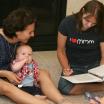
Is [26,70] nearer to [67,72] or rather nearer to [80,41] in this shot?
[67,72]

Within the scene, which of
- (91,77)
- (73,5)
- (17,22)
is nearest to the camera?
(17,22)

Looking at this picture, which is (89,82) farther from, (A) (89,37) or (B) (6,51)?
(B) (6,51)

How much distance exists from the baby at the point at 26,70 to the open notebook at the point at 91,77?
249mm

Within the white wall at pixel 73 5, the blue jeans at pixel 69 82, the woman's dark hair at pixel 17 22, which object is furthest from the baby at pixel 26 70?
the white wall at pixel 73 5

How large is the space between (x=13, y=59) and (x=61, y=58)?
1.35 ft

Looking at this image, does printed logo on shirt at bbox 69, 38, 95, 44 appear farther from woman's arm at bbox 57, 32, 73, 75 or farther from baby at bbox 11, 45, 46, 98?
baby at bbox 11, 45, 46, 98

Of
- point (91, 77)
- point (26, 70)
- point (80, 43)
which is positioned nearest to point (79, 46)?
point (80, 43)

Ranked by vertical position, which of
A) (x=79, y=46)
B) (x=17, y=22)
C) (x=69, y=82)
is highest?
(x=17, y=22)

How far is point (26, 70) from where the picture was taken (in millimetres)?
2158

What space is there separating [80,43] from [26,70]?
0.47 m

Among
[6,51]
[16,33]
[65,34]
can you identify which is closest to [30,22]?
[16,33]

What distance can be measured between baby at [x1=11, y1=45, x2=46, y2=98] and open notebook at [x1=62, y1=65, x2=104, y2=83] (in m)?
0.25

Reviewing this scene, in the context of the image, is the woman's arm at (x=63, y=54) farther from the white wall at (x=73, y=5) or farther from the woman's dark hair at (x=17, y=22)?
the white wall at (x=73, y=5)

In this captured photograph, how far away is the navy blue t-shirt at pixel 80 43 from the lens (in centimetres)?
237
